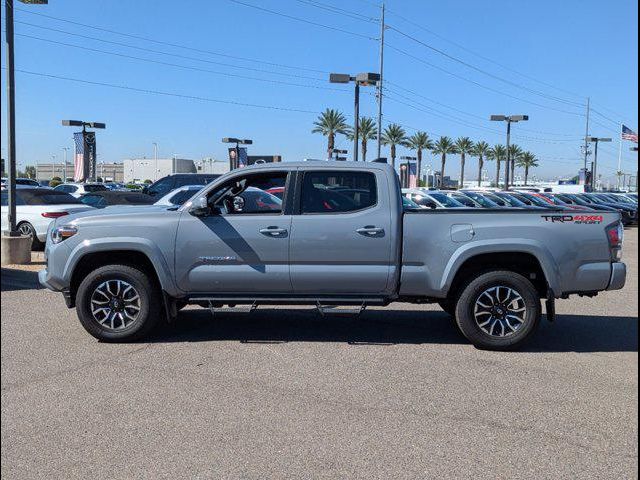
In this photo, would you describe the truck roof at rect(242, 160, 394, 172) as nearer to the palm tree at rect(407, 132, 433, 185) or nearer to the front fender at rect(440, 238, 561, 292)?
the front fender at rect(440, 238, 561, 292)

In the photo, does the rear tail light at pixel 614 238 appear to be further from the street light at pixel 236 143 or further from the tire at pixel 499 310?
the street light at pixel 236 143

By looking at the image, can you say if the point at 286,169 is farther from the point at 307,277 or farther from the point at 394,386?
the point at 394,386

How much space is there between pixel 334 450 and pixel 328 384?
129 centimetres

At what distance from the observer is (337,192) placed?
6.69 meters

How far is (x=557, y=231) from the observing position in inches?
253

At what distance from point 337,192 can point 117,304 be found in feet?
8.44

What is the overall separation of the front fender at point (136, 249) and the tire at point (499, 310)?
9.85 ft

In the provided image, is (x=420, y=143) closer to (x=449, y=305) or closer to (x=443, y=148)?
(x=443, y=148)

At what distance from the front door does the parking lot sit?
2.21 ft

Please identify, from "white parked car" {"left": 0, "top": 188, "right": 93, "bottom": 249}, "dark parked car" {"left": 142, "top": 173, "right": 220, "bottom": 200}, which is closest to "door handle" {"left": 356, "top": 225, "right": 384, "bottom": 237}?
"white parked car" {"left": 0, "top": 188, "right": 93, "bottom": 249}

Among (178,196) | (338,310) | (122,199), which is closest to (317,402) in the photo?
(338,310)

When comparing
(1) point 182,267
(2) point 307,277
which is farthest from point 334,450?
(1) point 182,267

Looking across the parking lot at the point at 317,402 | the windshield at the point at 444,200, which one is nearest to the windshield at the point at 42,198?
the parking lot at the point at 317,402

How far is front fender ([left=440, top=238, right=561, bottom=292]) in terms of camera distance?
21.0 ft
